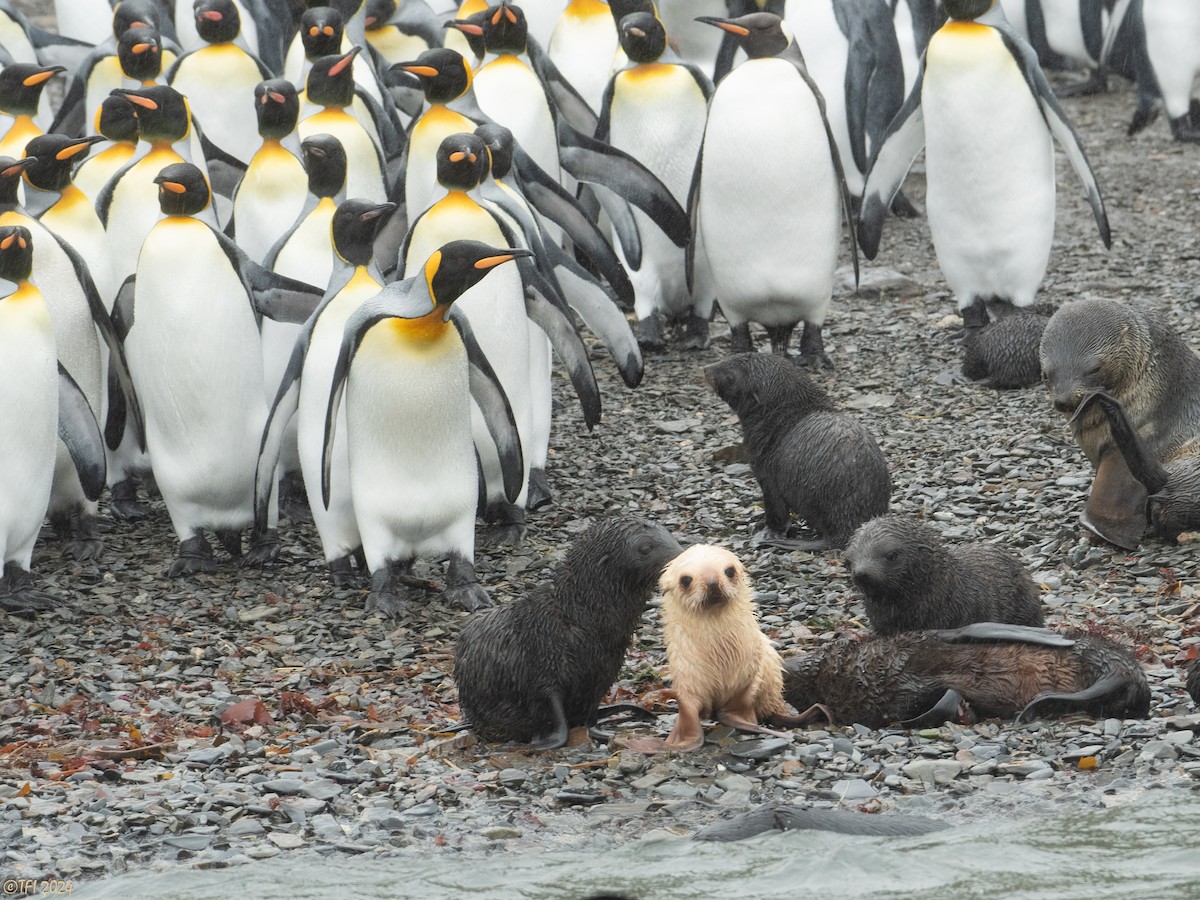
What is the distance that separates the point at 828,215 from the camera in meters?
9.06

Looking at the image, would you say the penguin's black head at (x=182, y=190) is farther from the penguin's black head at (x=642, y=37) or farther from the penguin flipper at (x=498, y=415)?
the penguin's black head at (x=642, y=37)

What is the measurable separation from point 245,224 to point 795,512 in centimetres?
309

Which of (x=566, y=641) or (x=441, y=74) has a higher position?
(x=441, y=74)

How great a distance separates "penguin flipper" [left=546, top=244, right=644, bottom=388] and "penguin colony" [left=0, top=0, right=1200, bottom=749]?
2 centimetres

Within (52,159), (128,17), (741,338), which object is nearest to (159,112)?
(52,159)

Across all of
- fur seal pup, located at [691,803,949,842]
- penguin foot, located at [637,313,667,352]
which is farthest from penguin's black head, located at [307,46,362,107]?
fur seal pup, located at [691,803,949,842]

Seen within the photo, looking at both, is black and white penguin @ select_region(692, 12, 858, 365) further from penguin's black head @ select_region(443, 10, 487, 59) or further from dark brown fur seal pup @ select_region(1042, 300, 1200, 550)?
dark brown fur seal pup @ select_region(1042, 300, 1200, 550)

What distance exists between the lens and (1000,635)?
4.75 m

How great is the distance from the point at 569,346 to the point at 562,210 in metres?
1.44

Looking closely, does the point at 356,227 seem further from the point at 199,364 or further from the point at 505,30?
the point at 505,30

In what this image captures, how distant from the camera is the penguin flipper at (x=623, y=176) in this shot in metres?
8.85

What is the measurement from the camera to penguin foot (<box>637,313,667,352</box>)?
31.7ft

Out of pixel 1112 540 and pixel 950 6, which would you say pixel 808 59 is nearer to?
pixel 950 6

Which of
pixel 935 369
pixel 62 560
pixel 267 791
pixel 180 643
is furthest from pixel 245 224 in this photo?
pixel 267 791
